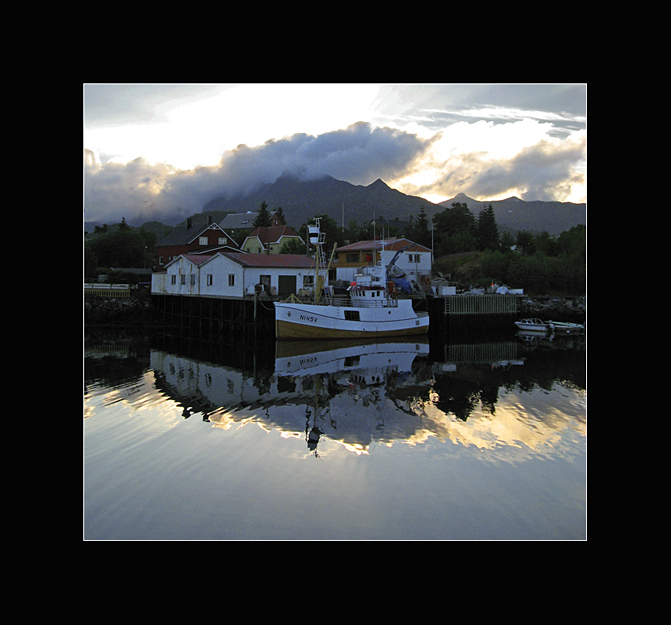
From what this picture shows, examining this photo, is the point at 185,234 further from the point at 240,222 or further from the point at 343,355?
the point at 240,222

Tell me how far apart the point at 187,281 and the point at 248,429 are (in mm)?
31271

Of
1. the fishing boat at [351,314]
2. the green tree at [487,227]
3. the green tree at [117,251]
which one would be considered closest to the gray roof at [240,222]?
the green tree at [117,251]

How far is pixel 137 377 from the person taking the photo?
1919 cm

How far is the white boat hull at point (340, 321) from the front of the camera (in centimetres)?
2998

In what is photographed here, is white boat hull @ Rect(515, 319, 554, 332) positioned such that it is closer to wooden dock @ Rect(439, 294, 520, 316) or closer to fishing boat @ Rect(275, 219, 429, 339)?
wooden dock @ Rect(439, 294, 520, 316)

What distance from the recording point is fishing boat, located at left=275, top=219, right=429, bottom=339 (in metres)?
30.1

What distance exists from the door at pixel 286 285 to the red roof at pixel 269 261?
34.9 inches

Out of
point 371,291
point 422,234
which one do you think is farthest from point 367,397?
point 422,234

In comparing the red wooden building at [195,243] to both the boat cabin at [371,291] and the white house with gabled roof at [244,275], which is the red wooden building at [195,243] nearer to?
the white house with gabled roof at [244,275]

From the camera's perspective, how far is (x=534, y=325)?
126 ft

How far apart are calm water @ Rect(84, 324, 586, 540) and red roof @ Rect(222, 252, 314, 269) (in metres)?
14.9

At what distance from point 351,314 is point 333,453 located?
21.5 meters

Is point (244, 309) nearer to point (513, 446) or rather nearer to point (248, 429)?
point (248, 429)
